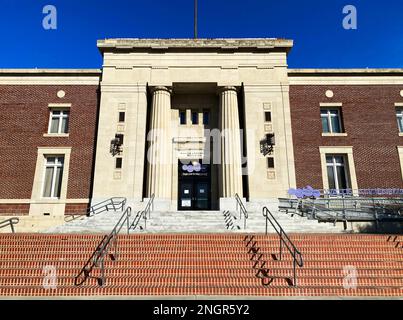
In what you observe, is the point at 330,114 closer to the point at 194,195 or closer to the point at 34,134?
the point at 194,195

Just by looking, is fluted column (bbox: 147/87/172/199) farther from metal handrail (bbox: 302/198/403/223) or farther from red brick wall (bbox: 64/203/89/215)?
metal handrail (bbox: 302/198/403/223)

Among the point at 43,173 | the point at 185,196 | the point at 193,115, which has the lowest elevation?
the point at 185,196

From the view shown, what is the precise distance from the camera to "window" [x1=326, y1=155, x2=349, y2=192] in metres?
16.8

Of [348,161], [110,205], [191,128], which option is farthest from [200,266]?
[348,161]

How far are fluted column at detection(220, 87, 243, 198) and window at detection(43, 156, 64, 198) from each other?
9.42 m

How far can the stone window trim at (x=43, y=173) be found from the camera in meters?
16.1

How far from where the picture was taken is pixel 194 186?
1780cm

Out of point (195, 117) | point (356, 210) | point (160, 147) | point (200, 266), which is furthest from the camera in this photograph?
point (195, 117)

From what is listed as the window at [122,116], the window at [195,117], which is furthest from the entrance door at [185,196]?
the window at [122,116]

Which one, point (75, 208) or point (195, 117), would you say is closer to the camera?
point (75, 208)

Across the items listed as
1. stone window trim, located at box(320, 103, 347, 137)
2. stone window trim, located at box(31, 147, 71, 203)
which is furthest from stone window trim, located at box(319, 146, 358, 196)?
stone window trim, located at box(31, 147, 71, 203)

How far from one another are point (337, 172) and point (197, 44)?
11.4m

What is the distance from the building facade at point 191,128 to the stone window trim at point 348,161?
0.06m
